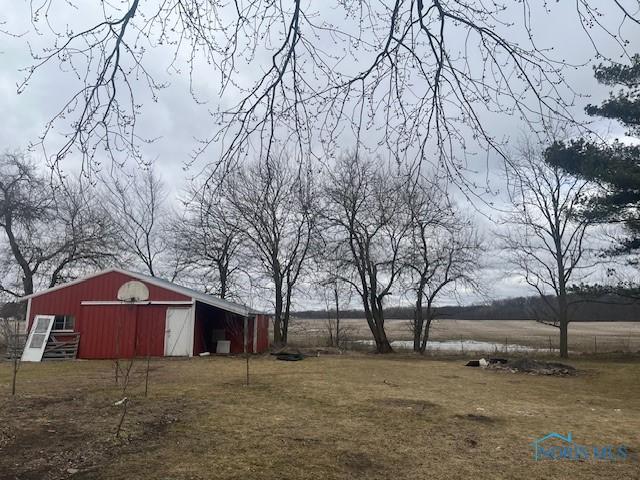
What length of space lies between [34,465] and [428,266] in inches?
920

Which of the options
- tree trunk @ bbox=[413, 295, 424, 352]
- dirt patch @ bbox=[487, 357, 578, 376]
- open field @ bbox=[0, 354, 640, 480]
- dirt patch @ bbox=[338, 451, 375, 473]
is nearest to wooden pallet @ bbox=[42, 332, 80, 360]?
open field @ bbox=[0, 354, 640, 480]

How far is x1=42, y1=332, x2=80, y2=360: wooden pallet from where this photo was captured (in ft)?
64.5

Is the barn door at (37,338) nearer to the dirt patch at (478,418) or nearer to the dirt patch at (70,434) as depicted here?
the dirt patch at (70,434)

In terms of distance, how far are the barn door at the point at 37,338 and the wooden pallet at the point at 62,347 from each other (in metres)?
0.27

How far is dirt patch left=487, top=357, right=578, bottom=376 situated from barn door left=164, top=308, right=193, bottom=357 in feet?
40.1

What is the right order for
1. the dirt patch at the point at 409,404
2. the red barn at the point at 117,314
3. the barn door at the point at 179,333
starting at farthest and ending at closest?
the barn door at the point at 179,333
the red barn at the point at 117,314
the dirt patch at the point at 409,404

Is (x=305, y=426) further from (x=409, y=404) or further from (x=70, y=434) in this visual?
(x=70, y=434)

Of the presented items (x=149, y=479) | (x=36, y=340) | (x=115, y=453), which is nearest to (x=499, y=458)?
(x=149, y=479)

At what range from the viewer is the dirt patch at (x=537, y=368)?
16823 millimetres

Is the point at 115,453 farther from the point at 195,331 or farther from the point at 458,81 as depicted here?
the point at 195,331

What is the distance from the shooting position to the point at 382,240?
26797mm

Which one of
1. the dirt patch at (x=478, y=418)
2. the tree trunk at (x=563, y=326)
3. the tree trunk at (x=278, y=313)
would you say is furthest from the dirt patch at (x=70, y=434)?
the tree trunk at (x=278, y=313)

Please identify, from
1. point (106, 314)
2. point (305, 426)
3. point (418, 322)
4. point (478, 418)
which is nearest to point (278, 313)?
point (418, 322)

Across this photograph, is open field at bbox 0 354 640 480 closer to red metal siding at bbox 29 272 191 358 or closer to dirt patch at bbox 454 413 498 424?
dirt patch at bbox 454 413 498 424
